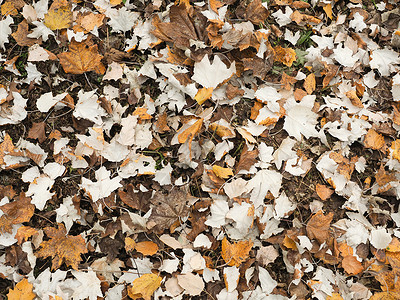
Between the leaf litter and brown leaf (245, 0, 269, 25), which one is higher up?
brown leaf (245, 0, 269, 25)

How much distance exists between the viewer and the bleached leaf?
2.22 metres

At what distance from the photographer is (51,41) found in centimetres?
234

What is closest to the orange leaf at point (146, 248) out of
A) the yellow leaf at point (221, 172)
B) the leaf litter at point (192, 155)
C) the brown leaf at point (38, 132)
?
the leaf litter at point (192, 155)

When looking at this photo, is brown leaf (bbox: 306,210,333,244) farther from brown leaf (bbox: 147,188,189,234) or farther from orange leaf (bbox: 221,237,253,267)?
brown leaf (bbox: 147,188,189,234)

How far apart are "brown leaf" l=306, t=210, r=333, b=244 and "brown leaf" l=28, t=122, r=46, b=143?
71.9 inches

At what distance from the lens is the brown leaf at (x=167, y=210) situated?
2055 millimetres

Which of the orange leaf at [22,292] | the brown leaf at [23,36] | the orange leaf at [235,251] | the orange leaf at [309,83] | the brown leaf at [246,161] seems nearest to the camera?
the orange leaf at [22,292]

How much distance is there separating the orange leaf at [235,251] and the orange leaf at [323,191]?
601 mm

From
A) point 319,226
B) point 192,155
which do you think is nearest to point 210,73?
point 192,155

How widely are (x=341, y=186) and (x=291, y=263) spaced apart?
623 mm

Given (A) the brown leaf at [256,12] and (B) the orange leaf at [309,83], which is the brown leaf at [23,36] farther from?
(B) the orange leaf at [309,83]

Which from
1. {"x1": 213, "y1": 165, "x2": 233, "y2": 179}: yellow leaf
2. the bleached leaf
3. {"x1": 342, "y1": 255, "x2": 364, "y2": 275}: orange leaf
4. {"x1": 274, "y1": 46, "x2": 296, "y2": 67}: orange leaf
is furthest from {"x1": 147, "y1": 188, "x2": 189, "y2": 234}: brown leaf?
{"x1": 274, "y1": 46, "x2": 296, "y2": 67}: orange leaf

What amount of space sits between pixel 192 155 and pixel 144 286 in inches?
→ 33.4

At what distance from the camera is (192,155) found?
219 centimetres
